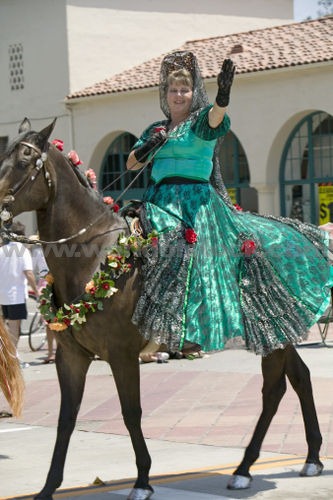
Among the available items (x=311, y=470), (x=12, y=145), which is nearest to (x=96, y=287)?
(x=12, y=145)

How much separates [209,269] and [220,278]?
0.30ft

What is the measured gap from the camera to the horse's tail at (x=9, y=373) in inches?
300

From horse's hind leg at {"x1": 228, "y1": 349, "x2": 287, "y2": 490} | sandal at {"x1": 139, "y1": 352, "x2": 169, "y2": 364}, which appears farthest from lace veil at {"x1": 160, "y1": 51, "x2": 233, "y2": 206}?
sandal at {"x1": 139, "y1": 352, "x2": 169, "y2": 364}

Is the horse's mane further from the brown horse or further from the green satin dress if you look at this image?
the green satin dress

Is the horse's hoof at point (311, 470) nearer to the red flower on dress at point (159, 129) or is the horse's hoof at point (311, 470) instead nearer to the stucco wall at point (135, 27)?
the red flower on dress at point (159, 129)

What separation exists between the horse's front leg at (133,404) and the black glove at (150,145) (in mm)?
1255

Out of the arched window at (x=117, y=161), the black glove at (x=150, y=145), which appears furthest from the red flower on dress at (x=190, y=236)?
the arched window at (x=117, y=161)

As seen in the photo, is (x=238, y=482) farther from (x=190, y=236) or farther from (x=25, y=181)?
(x=25, y=181)

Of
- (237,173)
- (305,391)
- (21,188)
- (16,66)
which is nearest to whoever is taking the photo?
(21,188)

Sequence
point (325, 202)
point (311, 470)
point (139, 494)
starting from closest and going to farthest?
point (139, 494)
point (311, 470)
point (325, 202)

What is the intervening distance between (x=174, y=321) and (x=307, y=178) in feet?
76.0

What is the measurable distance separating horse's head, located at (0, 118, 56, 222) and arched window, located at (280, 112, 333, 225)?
22365mm

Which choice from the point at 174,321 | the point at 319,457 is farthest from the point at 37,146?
the point at 319,457

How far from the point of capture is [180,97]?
656 cm
